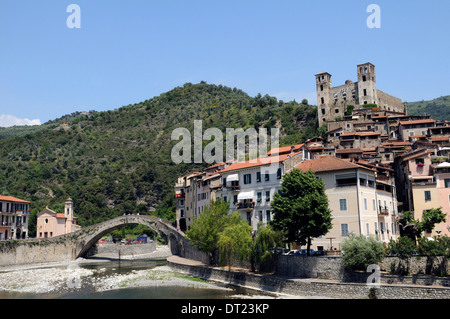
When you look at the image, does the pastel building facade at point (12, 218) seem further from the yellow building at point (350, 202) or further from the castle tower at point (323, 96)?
the castle tower at point (323, 96)

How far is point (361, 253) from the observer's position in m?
33.4

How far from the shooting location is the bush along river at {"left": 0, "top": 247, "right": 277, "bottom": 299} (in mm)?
38875

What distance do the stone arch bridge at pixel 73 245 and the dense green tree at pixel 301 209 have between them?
2377 cm

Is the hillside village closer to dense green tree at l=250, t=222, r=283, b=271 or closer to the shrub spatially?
dense green tree at l=250, t=222, r=283, b=271

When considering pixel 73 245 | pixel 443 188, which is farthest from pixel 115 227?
pixel 443 188

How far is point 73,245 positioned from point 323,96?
66930 mm

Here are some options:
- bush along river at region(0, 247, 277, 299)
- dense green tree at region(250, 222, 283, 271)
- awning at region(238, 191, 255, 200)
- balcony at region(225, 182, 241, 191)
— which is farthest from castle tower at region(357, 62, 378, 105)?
dense green tree at region(250, 222, 283, 271)

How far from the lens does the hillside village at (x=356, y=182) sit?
42.2 meters

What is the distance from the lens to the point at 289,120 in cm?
12362

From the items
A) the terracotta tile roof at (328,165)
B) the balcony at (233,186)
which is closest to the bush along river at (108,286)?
the balcony at (233,186)

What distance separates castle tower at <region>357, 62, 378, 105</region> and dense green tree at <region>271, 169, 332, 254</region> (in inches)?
2635

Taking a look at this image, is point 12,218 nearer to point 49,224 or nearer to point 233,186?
point 49,224
